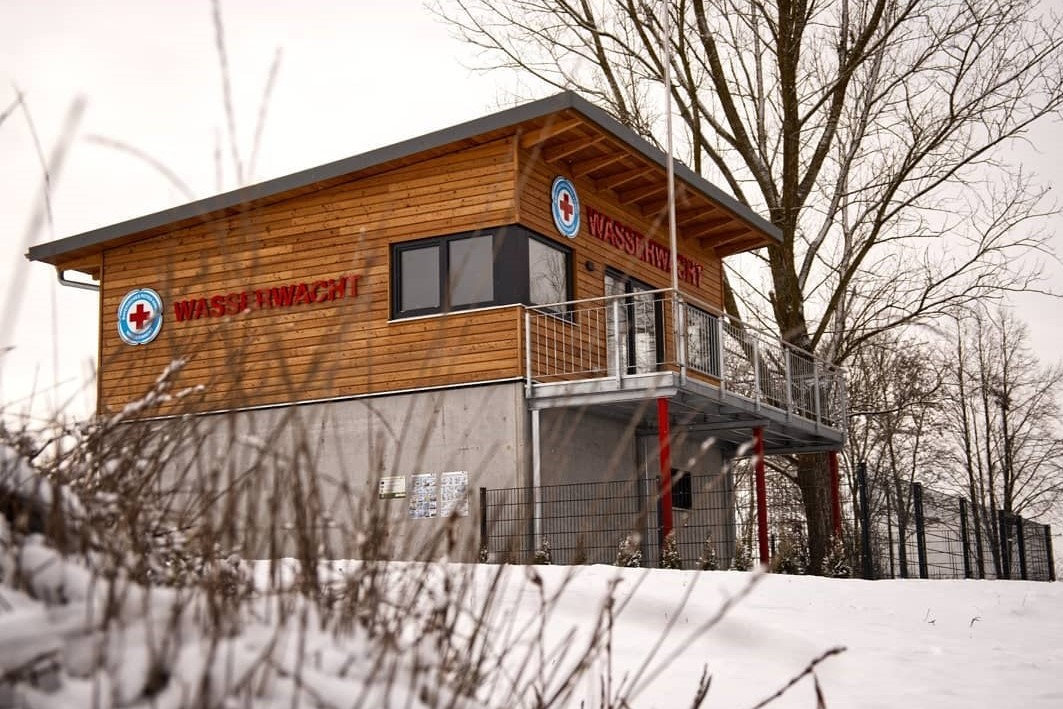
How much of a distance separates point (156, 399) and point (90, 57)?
716mm

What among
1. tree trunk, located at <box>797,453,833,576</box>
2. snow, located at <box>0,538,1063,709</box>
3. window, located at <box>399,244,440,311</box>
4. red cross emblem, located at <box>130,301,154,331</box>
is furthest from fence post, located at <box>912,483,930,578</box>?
red cross emblem, located at <box>130,301,154,331</box>

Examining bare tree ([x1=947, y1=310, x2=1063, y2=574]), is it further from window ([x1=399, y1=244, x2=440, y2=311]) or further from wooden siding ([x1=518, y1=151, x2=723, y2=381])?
window ([x1=399, y1=244, x2=440, y2=311])

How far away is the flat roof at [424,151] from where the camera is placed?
14.3m

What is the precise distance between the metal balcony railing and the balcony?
0.02 m

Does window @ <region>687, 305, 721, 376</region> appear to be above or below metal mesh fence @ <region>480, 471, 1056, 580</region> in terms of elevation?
above

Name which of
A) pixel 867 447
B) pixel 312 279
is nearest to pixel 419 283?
pixel 312 279

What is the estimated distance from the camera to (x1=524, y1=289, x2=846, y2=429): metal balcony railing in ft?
49.1

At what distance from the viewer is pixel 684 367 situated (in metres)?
13.6

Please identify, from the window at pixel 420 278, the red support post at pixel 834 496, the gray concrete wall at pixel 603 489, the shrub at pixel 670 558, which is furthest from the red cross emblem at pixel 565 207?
the red support post at pixel 834 496

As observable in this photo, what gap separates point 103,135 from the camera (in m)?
2.25

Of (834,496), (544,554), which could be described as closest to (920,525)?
(834,496)

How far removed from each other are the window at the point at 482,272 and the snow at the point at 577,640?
5.70 metres

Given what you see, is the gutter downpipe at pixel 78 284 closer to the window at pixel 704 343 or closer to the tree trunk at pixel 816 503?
the window at pixel 704 343

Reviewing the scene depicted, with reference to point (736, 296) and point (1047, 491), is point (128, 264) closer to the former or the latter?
point (736, 296)
